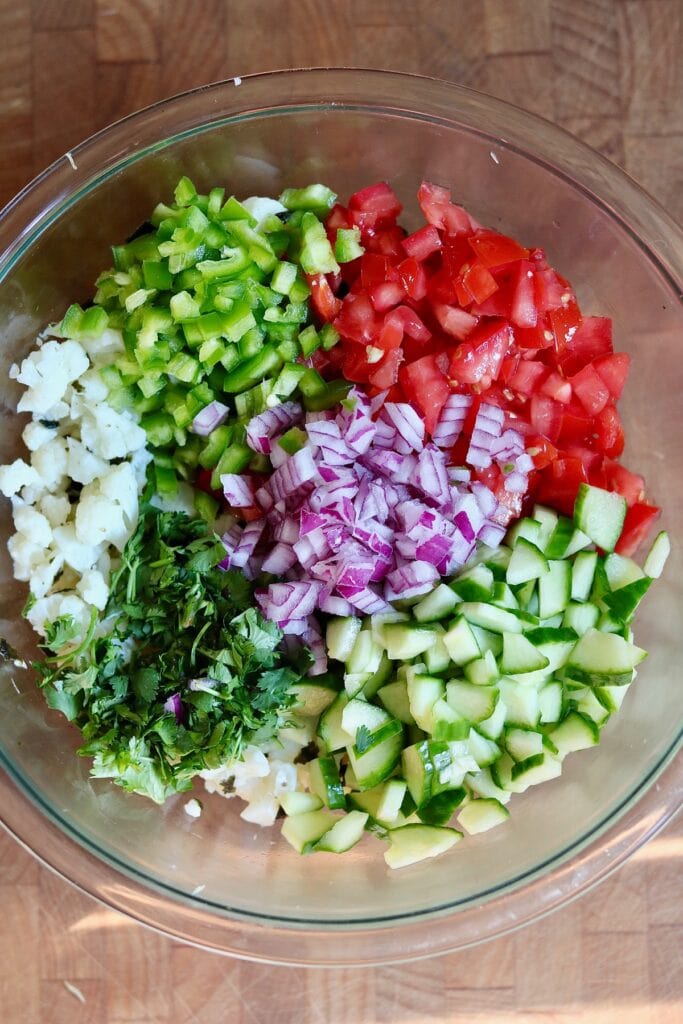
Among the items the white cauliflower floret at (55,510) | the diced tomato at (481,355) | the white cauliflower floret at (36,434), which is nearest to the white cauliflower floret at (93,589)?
the white cauliflower floret at (55,510)

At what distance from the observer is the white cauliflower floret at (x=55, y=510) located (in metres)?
1.62

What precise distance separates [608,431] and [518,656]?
1.51 ft

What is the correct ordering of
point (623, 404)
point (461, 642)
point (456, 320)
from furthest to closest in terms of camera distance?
Answer: point (623, 404) → point (456, 320) → point (461, 642)

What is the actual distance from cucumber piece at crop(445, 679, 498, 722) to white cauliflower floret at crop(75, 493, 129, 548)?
0.63 metres

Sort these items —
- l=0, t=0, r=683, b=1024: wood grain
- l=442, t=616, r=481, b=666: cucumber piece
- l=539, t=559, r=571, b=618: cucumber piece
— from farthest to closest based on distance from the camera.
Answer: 1. l=0, t=0, r=683, b=1024: wood grain
2. l=539, t=559, r=571, b=618: cucumber piece
3. l=442, t=616, r=481, b=666: cucumber piece

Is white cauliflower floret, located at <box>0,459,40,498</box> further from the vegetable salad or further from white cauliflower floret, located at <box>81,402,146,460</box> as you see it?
white cauliflower floret, located at <box>81,402,146,460</box>

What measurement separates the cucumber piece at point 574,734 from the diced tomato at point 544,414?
510 mm

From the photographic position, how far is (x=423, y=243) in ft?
5.26

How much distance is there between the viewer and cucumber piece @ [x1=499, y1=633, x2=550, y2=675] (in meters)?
1.51

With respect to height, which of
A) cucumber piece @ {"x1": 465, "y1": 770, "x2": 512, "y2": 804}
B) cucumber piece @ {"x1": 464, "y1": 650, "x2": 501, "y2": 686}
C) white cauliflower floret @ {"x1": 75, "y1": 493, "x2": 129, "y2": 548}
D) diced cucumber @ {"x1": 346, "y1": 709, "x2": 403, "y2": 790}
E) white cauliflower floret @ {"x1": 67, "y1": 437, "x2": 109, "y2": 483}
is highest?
white cauliflower floret @ {"x1": 67, "y1": 437, "x2": 109, "y2": 483}

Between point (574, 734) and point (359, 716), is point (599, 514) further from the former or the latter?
point (359, 716)

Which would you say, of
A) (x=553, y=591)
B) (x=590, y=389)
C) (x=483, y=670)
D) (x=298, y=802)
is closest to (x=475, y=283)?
(x=590, y=389)

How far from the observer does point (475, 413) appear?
162cm

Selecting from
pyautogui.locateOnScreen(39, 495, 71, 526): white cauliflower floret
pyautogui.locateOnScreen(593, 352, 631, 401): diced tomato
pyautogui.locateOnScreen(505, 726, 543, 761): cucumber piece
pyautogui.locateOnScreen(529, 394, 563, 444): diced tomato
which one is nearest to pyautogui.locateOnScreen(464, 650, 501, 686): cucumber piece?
pyautogui.locateOnScreen(505, 726, 543, 761): cucumber piece
